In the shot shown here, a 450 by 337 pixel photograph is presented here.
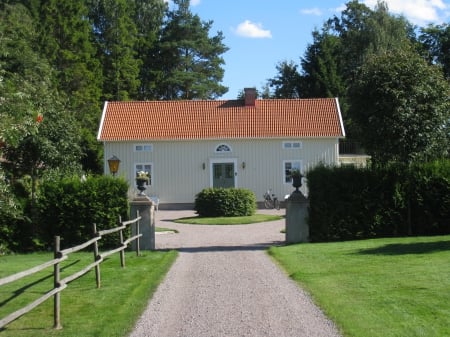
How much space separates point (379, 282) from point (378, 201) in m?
8.03

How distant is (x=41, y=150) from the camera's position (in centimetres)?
1852

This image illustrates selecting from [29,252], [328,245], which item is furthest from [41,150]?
[328,245]

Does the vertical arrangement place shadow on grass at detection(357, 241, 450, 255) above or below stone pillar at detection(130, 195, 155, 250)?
below

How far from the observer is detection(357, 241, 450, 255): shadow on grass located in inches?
552

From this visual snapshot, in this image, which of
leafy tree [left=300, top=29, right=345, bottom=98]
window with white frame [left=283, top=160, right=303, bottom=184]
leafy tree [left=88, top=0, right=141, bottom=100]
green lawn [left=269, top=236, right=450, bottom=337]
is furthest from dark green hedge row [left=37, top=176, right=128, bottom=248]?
leafy tree [left=300, top=29, right=345, bottom=98]

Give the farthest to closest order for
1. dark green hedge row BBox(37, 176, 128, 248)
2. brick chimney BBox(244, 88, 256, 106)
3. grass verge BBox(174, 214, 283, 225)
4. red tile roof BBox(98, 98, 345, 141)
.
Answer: brick chimney BBox(244, 88, 256, 106) < red tile roof BBox(98, 98, 345, 141) < grass verge BBox(174, 214, 283, 225) < dark green hedge row BBox(37, 176, 128, 248)

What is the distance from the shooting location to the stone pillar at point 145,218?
55.1 ft

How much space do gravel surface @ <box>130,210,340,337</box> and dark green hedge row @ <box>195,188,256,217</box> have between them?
1188cm

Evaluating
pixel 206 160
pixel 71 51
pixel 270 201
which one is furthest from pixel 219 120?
pixel 71 51

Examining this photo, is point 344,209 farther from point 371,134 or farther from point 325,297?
point 325,297

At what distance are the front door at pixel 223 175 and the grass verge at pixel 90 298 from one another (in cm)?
2043

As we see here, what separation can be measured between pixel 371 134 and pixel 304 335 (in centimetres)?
1206

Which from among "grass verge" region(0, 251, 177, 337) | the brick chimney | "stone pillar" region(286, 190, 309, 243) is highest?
the brick chimney

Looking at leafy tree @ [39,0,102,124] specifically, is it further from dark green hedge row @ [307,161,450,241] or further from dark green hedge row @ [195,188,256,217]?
dark green hedge row @ [307,161,450,241]
